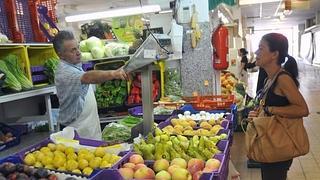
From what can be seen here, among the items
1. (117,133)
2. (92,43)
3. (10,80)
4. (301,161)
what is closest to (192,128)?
(117,133)

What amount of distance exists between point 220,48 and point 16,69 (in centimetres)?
300

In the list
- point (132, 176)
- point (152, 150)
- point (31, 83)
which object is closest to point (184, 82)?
point (31, 83)

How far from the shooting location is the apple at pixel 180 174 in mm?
1786

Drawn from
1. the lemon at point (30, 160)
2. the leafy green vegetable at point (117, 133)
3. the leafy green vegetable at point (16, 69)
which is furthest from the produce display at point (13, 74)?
the lemon at point (30, 160)

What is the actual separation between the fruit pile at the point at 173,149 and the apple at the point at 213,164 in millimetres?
133

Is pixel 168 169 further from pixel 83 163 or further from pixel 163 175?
pixel 83 163

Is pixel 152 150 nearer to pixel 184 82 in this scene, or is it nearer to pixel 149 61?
pixel 149 61

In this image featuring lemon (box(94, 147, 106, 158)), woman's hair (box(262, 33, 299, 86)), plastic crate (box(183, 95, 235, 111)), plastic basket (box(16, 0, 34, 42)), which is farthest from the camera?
plastic crate (box(183, 95, 235, 111))

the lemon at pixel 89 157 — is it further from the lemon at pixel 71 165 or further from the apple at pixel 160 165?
the apple at pixel 160 165

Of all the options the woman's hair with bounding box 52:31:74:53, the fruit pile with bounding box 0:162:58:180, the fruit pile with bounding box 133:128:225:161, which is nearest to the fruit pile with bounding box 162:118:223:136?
the fruit pile with bounding box 133:128:225:161

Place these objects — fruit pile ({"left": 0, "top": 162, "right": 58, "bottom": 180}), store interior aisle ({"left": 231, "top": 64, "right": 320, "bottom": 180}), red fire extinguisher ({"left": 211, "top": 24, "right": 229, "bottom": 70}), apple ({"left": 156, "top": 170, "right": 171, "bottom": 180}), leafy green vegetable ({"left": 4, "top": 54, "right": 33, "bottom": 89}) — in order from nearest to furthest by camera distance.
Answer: fruit pile ({"left": 0, "top": 162, "right": 58, "bottom": 180}) → apple ({"left": 156, "top": 170, "right": 171, "bottom": 180}) → leafy green vegetable ({"left": 4, "top": 54, "right": 33, "bottom": 89}) → store interior aisle ({"left": 231, "top": 64, "right": 320, "bottom": 180}) → red fire extinguisher ({"left": 211, "top": 24, "right": 229, "bottom": 70})

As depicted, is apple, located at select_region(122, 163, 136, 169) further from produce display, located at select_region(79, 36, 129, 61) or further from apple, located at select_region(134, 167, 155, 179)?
produce display, located at select_region(79, 36, 129, 61)

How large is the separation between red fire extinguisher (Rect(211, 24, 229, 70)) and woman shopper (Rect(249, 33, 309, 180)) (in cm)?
236

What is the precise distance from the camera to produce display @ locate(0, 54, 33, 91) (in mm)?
3023
